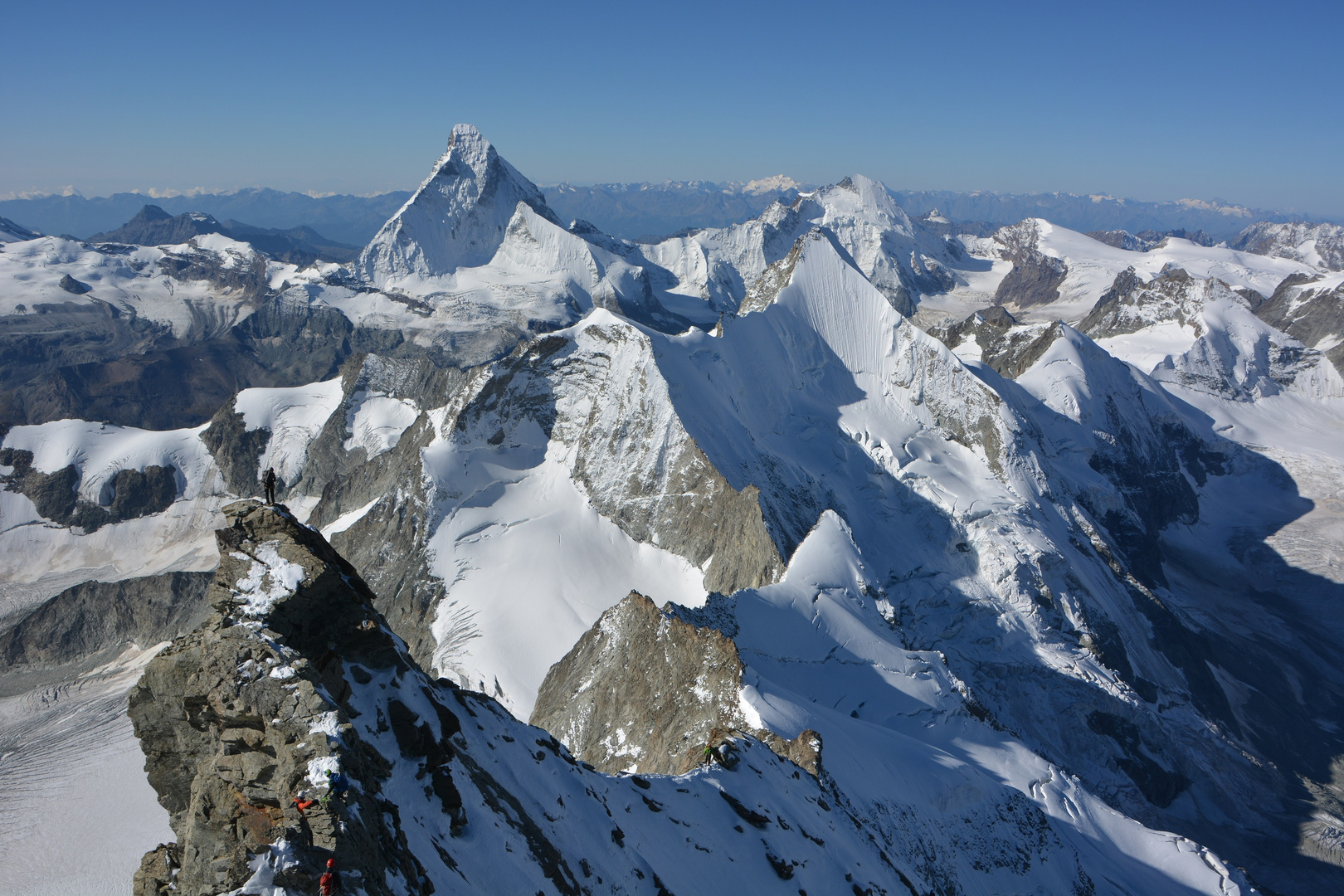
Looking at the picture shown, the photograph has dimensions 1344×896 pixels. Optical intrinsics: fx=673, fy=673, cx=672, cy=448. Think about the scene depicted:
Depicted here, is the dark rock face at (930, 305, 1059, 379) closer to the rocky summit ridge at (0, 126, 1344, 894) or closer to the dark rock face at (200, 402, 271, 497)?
the rocky summit ridge at (0, 126, 1344, 894)

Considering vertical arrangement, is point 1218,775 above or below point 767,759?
below

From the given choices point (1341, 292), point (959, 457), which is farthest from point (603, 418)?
point (1341, 292)

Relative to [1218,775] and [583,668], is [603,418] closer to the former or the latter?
[583,668]

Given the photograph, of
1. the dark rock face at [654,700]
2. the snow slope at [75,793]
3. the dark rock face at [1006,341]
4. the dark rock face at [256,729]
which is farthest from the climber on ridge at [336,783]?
the dark rock face at [1006,341]

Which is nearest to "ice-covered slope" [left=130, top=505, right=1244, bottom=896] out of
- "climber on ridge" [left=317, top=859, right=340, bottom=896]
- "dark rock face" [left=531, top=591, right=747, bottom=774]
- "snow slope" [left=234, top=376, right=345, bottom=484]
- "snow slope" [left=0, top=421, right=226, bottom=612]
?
"climber on ridge" [left=317, top=859, right=340, bottom=896]

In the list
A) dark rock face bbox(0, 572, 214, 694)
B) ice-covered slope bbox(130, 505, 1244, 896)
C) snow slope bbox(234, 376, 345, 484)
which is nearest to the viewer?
ice-covered slope bbox(130, 505, 1244, 896)

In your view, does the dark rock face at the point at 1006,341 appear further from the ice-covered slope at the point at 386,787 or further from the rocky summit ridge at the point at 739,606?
the ice-covered slope at the point at 386,787
